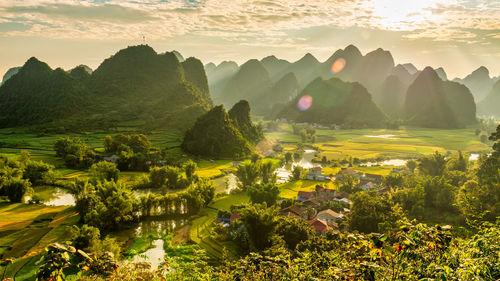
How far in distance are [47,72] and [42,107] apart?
25.4 meters

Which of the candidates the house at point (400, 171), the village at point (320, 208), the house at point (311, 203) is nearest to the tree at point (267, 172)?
the village at point (320, 208)

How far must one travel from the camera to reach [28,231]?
2462 cm

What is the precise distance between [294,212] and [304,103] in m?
129

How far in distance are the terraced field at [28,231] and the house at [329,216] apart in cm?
2649

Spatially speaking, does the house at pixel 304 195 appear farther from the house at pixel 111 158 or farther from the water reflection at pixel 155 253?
the house at pixel 111 158

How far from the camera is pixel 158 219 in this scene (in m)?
29.7

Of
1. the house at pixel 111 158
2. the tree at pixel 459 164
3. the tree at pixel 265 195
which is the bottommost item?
the house at pixel 111 158

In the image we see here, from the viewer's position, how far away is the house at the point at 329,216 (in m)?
28.6

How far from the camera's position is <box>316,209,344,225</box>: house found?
28619mm

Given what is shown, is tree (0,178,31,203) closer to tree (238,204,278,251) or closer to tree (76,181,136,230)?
tree (76,181,136,230)

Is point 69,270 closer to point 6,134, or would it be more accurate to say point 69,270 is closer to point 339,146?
point 6,134

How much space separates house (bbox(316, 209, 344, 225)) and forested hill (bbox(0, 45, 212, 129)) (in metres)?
64.8

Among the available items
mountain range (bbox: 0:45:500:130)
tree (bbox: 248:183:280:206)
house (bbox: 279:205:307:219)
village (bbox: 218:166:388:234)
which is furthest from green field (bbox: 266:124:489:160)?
house (bbox: 279:205:307:219)

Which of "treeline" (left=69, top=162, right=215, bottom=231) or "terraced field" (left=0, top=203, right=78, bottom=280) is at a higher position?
"treeline" (left=69, top=162, right=215, bottom=231)
